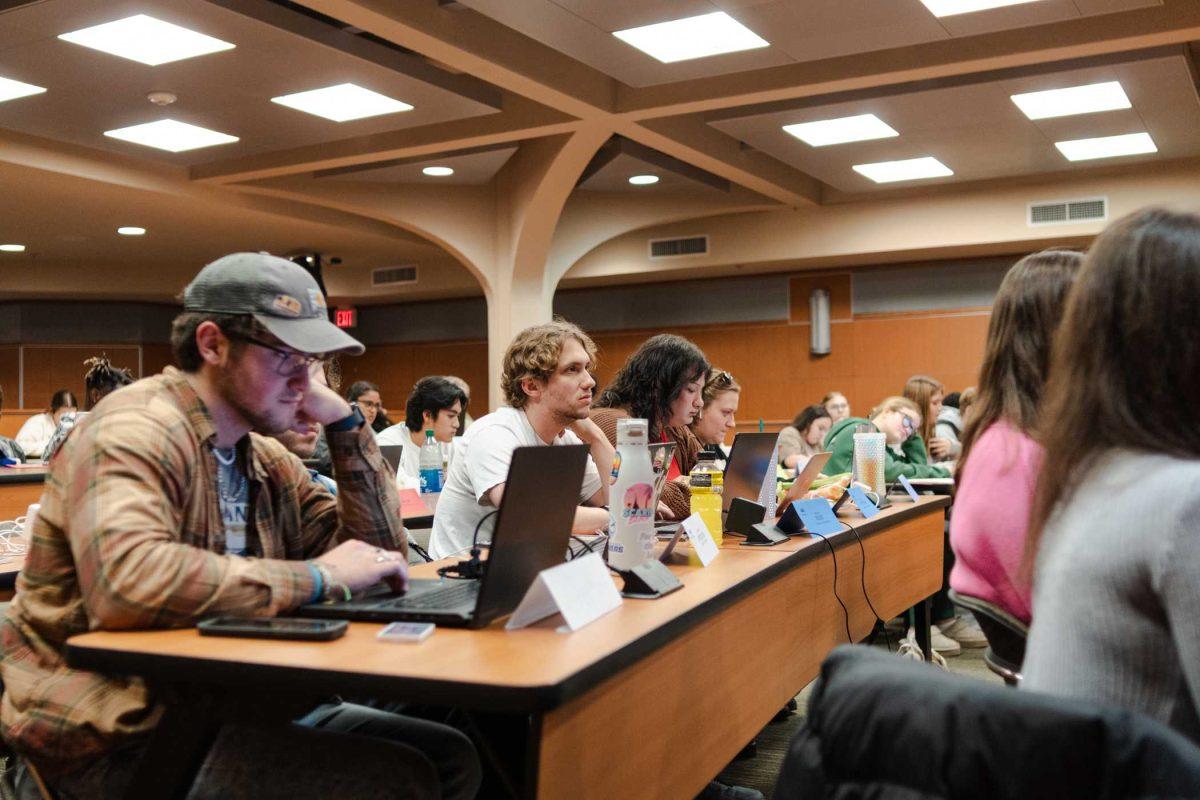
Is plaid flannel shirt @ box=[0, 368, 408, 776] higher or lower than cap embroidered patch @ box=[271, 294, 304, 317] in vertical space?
lower

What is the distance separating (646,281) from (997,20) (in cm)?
640

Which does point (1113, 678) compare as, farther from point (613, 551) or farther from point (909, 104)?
point (909, 104)

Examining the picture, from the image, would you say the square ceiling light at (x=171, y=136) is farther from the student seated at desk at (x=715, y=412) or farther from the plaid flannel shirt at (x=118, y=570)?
the plaid flannel shirt at (x=118, y=570)

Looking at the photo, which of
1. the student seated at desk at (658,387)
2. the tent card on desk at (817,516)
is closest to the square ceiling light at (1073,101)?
the student seated at desk at (658,387)

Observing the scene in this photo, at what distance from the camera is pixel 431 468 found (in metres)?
4.75

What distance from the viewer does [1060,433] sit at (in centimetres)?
122

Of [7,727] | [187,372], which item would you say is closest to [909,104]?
[187,372]

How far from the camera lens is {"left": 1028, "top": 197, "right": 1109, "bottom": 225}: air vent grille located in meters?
8.89

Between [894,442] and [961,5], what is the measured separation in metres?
2.11

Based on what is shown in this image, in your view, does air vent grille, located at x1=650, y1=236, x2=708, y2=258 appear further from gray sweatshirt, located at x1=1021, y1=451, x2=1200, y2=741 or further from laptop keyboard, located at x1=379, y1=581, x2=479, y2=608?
gray sweatshirt, located at x1=1021, y1=451, x2=1200, y2=741

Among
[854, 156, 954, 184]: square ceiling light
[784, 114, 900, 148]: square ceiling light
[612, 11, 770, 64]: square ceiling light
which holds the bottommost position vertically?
[854, 156, 954, 184]: square ceiling light

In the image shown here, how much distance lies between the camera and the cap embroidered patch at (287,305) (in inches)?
67.9

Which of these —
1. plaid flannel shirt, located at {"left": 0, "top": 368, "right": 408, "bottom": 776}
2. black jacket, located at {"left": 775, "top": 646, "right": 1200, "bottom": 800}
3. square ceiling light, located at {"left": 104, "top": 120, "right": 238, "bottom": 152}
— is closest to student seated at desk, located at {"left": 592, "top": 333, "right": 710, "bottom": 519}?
plaid flannel shirt, located at {"left": 0, "top": 368, "right": 408, "bottom": 776}

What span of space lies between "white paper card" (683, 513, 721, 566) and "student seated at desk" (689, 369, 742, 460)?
199 cm
